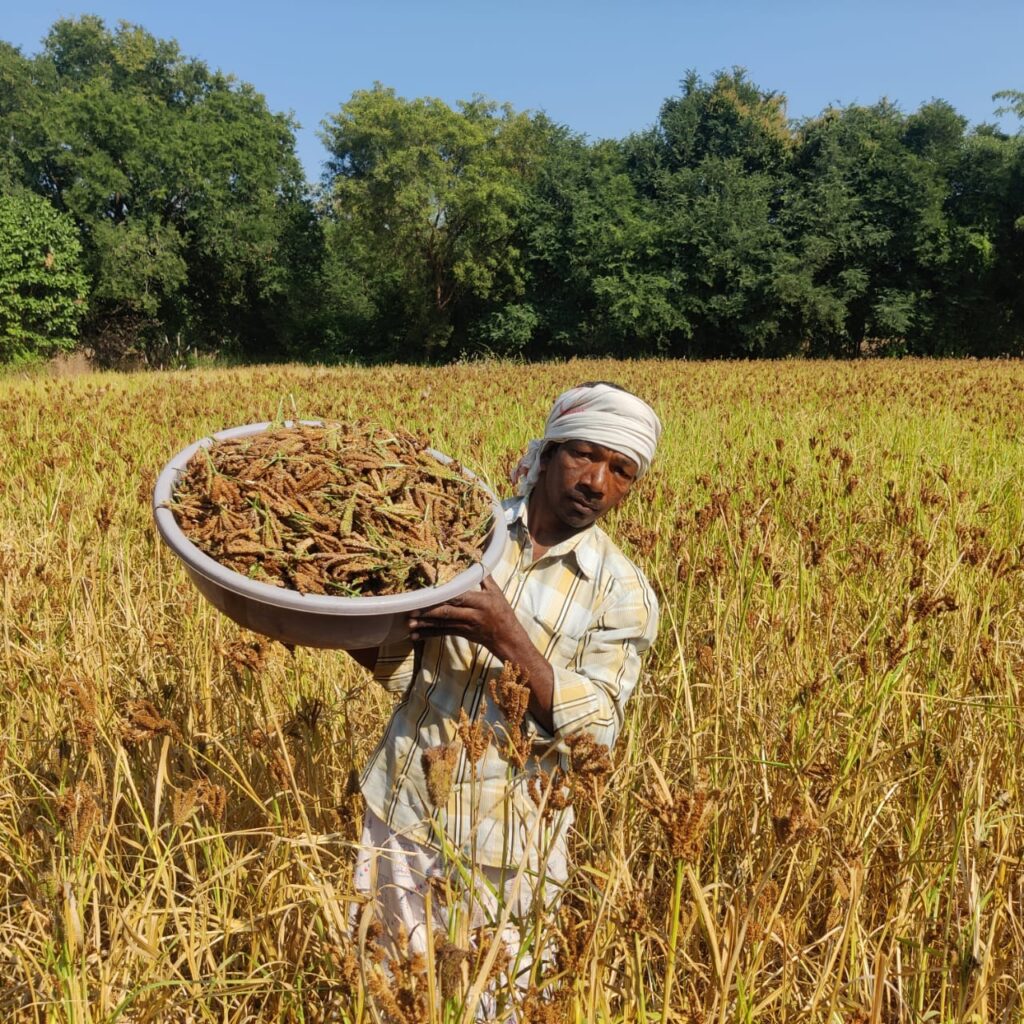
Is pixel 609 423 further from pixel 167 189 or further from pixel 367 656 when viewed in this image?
pixel 167 189

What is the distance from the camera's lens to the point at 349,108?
32.2 meters

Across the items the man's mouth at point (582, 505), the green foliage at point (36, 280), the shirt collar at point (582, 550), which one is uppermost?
the green foliage at point (36, 280)

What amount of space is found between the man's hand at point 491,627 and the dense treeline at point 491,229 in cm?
2730

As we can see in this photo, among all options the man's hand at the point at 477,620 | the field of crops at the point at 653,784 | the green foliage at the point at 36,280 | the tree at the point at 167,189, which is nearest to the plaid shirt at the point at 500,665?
the field of crops at the point at 653,784

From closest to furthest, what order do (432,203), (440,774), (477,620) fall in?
(440,774), (477,620), (432,203)

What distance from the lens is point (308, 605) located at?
3.69ft

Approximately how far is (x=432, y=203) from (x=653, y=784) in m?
33.4

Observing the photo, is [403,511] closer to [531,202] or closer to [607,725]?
[607,725]

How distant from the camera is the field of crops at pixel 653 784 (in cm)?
118

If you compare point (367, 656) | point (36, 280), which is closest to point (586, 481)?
point (367, 656)

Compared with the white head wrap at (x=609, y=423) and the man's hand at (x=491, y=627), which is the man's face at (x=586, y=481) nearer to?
the white head wrap at (x=609, y=423)

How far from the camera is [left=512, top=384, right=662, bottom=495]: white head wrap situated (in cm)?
158

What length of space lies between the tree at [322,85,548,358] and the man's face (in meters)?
31.6

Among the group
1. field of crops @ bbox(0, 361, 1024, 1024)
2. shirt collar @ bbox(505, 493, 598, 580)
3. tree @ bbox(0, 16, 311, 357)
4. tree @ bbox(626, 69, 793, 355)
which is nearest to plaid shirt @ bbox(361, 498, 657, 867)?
shirt collar @ bbox(505, 493, 598, 580)
